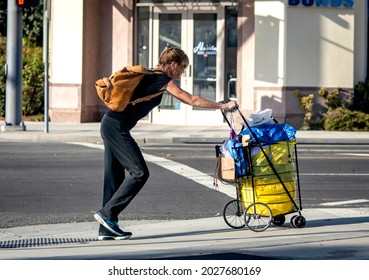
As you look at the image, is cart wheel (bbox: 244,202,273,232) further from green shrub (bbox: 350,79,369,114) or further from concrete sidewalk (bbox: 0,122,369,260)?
green shrub (bbox: 350,79,369,114)

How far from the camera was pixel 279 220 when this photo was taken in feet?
36.2

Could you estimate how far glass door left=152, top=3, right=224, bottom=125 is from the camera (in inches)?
1041

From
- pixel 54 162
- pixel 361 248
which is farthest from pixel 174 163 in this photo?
pixel 361 248

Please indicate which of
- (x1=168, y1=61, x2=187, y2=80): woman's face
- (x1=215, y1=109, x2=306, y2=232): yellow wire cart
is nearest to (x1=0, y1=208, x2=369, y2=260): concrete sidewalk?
(x1=215, y1=109, x2=306, y2=232): yellow wire cart

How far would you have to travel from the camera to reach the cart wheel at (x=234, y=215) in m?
11.0

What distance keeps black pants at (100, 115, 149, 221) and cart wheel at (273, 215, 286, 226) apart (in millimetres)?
1623

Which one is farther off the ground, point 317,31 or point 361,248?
point 317,31

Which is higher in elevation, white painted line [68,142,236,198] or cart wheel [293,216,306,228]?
white painted line [68,142,236,198]

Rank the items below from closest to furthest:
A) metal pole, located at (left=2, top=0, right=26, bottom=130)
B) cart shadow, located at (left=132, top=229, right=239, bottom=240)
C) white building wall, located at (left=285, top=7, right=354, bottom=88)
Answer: cart shadow, located at (left=132, top=229, right=239, bottom=240) < metal pole, located at (left=2, top=0, right=26, bottom=130) < white building wall, located at (left=285, top=7, right=354, bottom=88)

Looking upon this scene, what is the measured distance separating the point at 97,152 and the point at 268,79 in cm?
733

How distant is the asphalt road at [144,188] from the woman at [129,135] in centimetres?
163

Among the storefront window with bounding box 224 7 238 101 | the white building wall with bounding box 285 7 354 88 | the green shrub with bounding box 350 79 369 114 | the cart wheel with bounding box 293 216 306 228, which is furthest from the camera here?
the storefront window with bounding box 224 7 238 101

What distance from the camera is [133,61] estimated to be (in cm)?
2708

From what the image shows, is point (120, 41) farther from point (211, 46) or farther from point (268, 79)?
point (268, 79)
